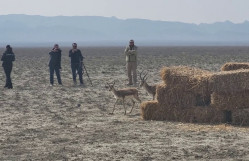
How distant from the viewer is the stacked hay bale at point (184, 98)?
1357 cm

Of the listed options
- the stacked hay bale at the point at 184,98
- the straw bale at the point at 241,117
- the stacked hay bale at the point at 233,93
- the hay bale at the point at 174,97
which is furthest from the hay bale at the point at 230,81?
the hay bale at the point at 174,97

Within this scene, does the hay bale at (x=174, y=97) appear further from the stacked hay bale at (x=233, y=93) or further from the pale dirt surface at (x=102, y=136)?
the stacked hay bale at (x=233, y=93)

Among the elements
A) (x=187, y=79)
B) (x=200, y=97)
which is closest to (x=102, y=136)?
(x=187, y=79)

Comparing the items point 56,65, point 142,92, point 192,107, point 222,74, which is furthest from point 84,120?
point 56,65

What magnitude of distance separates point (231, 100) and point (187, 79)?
1312mm

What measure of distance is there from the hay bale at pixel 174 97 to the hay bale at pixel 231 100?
0.70m

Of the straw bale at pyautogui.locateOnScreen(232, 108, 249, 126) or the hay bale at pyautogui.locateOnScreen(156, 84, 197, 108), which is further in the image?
the hay bale at pyautogui.locateOnScreen(156, 84, 197, 108)

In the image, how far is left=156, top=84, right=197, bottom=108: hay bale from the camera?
13.8 metres

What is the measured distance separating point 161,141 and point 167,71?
311cm

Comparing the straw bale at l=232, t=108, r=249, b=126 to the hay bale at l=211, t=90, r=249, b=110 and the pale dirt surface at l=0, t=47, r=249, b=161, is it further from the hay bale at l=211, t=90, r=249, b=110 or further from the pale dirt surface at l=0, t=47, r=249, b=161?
the pale dirt surface at l=0, t=47, r=249, b=161

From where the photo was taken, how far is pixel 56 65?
24.4 metres

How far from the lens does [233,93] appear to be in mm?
13117

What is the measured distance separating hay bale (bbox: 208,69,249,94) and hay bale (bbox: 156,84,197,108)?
809 millimetres

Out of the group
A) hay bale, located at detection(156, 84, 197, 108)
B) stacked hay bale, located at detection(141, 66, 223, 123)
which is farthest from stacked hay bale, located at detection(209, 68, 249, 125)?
hay bale, located at detection(156, 84, 197, 108)
